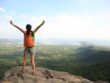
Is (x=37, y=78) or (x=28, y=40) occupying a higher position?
(x=28, y=40)

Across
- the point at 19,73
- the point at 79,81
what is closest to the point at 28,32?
the point at 19,73

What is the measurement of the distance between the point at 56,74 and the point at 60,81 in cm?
235

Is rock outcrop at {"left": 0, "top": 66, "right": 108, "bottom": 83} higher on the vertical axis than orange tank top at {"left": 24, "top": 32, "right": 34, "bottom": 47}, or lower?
lower

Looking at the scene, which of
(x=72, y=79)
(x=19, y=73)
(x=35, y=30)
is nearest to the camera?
(x=35, y=30)

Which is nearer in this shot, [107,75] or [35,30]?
[35,30]

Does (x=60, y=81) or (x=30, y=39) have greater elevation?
(x=30, y=39)

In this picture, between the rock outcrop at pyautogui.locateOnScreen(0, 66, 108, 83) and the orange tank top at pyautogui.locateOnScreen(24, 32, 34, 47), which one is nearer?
the orange tank top at pyautogui.locateOnScreen(24, 32, 34, 47)

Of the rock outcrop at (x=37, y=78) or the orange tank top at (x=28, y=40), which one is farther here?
the rock outcrop at (x=37, y=78)

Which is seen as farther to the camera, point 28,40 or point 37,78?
point 37,78

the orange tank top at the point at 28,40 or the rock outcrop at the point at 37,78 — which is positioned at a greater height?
the orange tank top at the point at 28,40

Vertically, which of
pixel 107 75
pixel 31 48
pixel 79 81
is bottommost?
pixel 107 75

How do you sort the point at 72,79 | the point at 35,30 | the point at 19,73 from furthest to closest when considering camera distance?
the point at 72,79 < the point at 19,73 < the point at 35,30

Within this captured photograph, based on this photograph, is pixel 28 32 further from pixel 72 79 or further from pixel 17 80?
pixel 72 79

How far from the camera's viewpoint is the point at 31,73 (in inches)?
726
